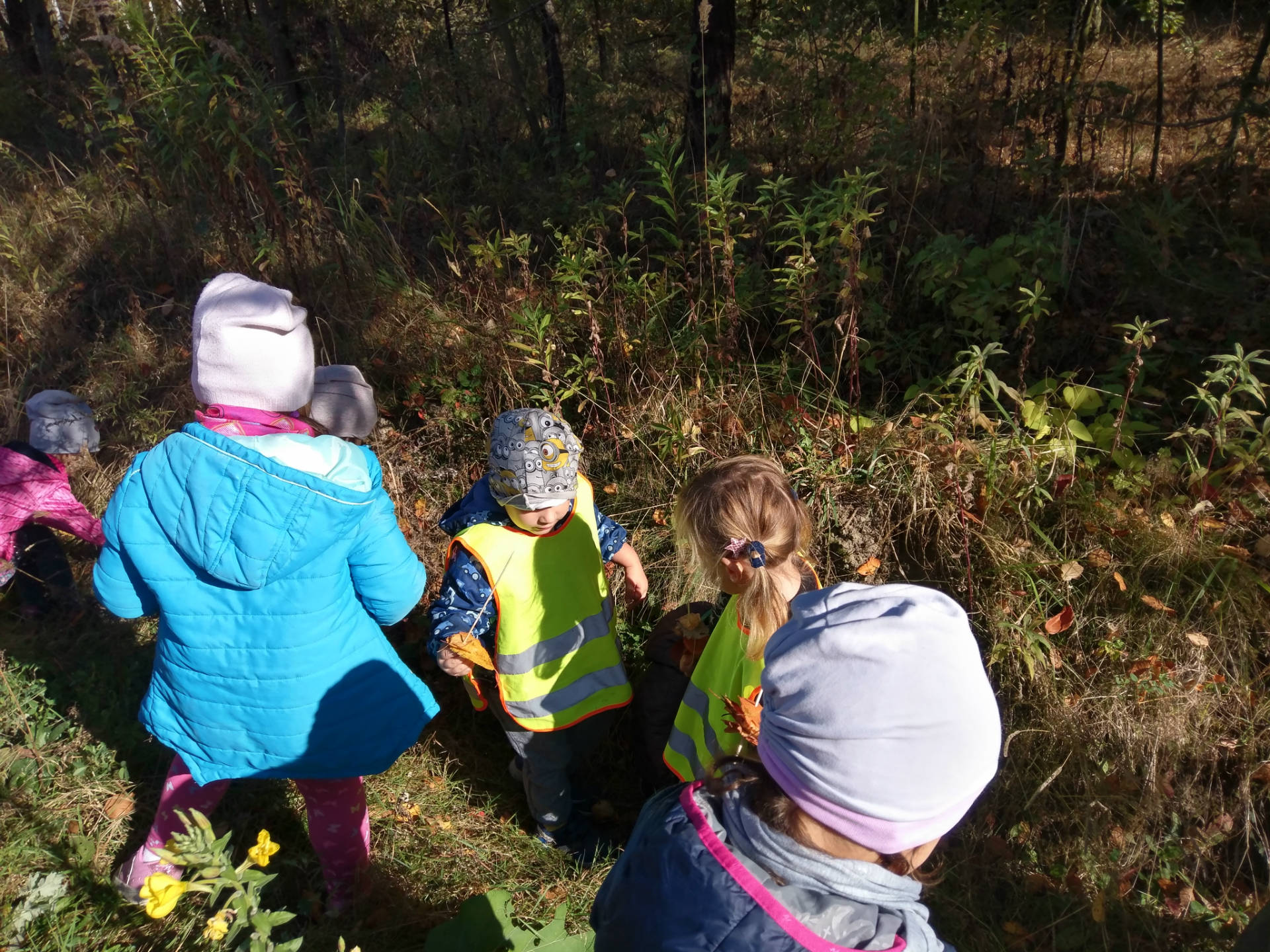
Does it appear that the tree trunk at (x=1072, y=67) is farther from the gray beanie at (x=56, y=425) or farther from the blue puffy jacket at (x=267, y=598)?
the gray beanie at (x=56, y=425)

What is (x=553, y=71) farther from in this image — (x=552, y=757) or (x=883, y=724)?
(x=883, y=724)

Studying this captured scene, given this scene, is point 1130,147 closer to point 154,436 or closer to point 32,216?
point 154,436

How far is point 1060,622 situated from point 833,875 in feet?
6.60

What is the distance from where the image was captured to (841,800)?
1131 millimetres

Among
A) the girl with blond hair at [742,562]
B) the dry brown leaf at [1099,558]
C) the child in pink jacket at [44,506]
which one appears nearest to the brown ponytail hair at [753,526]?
the girl with blond hair at [742,562]

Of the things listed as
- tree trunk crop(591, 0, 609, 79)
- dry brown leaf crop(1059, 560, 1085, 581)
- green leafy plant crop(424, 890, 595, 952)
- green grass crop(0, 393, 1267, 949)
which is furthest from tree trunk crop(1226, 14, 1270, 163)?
green leafy plant crop(424, 890, 595, 952)

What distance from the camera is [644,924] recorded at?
3.93ft

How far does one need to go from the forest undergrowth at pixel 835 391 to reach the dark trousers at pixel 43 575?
0.14m

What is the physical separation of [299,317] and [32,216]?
624 cm

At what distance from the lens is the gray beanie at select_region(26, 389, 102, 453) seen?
12.4 ft

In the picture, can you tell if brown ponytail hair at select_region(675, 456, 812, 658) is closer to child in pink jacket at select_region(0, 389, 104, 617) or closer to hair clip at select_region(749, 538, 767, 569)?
hair clip at select_region(749, 538, 767, 569)

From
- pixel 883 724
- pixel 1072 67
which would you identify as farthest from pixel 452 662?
pixel 1072 67

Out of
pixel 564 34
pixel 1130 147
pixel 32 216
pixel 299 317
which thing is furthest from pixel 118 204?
pixel 1130 147

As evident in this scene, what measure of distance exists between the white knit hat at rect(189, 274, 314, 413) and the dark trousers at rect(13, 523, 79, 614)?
239 cm
